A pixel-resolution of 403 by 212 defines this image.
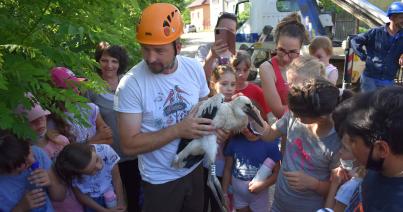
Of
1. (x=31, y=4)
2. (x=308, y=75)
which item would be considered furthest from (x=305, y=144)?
(x=31, y=4)

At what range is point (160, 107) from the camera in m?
2.47

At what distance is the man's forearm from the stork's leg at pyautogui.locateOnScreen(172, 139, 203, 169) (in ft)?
0.45

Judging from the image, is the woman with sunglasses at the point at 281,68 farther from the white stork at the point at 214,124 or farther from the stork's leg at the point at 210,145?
the stork's leg at the point at 210,145

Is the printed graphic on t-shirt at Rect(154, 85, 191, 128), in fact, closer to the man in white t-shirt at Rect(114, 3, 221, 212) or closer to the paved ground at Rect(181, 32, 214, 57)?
the man in white t-shirt at Rect(114, 3, 221, 212)

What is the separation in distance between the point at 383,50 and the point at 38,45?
5.43m

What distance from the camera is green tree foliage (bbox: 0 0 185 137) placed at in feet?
5.63

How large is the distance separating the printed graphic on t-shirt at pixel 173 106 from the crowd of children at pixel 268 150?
479mm

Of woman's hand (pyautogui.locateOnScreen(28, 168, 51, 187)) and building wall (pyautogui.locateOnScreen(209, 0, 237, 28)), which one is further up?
building wall (pyautogui.locateOnScreen(209, 0, 237, 28))

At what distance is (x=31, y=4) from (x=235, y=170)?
7.13 ft

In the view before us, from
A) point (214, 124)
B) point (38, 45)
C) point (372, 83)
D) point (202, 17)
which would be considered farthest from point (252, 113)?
point (202, 17)

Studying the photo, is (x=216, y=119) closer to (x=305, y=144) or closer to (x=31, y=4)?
(x=305, y=144)

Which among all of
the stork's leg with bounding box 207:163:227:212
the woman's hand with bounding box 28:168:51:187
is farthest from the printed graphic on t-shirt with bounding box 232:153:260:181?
the woman's hand with bounding box 28:168:51:187

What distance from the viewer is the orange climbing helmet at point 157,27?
90.7 inches

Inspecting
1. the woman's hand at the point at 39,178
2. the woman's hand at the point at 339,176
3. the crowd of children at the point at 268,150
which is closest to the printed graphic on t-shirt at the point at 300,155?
the crowd of children at the point at 268,150
